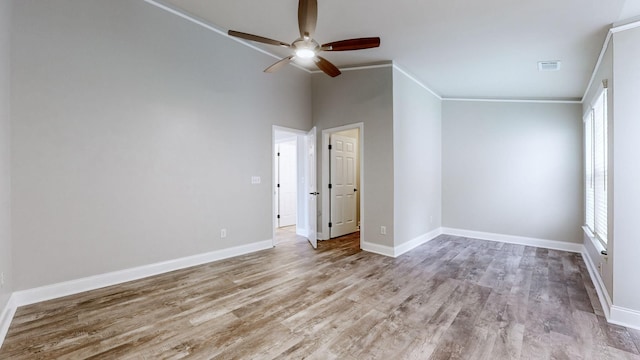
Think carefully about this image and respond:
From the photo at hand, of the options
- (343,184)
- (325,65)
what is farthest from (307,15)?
(343,184)

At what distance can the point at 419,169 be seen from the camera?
509cm

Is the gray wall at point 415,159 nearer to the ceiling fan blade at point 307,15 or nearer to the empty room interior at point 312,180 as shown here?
the empty room interior at point 312,180

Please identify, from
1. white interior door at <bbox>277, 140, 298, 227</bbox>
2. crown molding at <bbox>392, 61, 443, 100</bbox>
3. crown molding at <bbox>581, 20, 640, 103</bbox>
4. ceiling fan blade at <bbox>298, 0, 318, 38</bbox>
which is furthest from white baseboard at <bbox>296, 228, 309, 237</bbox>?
crown molding at <bbox>581, 20, 640, 103</bbox>

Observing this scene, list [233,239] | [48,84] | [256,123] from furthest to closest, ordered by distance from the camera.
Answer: [256,123]
[233,239]
[48,84]

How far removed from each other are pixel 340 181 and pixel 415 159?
1553 mm

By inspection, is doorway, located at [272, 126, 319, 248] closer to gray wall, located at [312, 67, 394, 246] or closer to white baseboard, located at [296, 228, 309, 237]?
white baseboard, located at [296, 228, 309, 237]

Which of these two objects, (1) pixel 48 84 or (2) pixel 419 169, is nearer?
(1) pixel 48 84

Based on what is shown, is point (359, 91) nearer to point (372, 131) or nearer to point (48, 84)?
point (372, 131)

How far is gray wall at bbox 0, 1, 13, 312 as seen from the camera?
2260 millimetres

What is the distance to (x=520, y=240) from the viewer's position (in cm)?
518

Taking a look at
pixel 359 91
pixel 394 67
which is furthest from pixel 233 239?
pixel 394 67

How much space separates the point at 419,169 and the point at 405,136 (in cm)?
80

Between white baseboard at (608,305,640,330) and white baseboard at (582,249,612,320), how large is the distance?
0.15 feet

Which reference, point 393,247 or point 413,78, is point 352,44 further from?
point 393,247
